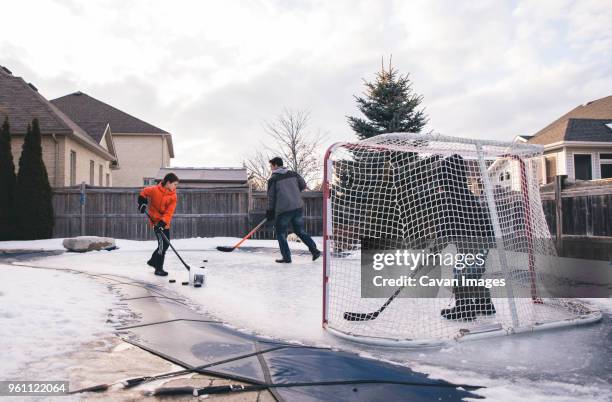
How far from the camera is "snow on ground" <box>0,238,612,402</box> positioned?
2.72 metres

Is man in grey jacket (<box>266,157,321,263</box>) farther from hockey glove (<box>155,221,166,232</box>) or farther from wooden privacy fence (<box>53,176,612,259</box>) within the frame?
wooden privacy fence (<box>53,176,612,259</box>)

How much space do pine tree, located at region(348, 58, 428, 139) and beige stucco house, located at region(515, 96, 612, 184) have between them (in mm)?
6638

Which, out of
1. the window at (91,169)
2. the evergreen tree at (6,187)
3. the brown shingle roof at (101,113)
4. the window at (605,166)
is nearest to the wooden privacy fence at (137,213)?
the evergreen tree at (6,187)

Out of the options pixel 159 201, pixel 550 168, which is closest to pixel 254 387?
pixel 159 201

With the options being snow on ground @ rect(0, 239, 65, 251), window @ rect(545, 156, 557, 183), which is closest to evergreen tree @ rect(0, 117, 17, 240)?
snow on ground @ rect(0, 239, 65, 251)

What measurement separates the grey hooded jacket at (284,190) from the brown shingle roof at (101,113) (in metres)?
22.0

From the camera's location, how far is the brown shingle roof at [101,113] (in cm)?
2711

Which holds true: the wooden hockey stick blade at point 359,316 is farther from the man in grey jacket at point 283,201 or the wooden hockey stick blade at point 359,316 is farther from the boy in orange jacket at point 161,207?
the man in grey jacket at point 283,201

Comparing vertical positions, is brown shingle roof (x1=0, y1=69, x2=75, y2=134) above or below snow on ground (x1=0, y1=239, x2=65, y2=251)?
above

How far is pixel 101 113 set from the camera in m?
28.8

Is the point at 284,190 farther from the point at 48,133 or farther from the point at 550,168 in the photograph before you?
the point at 550,168

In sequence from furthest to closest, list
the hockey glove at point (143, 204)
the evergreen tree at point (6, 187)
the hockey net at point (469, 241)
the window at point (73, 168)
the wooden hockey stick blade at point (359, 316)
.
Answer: the window at point (73, 168), the evergreen tree at point (6, 187), the hockey glove at point (143, 204), the wooden hockey stick blade at point (359, 316), the hockey net at point (469, 241)

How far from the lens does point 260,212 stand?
15.3 meters

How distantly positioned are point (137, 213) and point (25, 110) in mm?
6241
